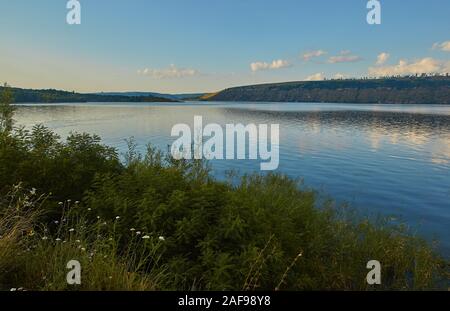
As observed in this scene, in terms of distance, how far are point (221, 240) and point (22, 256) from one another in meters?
3.74

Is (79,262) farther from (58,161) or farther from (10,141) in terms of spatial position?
(10,141)

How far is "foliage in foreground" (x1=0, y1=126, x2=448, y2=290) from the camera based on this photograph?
6148 millimetres

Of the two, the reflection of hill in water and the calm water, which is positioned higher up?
the reflection of hill in water

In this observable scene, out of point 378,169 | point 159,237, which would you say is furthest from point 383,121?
point 159,237

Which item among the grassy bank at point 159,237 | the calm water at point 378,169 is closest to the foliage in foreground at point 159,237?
the grassy bank at point 159,237

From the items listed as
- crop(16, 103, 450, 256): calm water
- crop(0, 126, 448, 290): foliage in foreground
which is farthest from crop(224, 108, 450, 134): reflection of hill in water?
crop(0, 126, 448, 290): foliage in foreground

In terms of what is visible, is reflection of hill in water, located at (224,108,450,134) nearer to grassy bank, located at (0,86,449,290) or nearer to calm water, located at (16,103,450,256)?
calm water, located at (16,103,450,256)

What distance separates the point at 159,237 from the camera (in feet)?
19.7

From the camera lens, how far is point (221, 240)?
23.6 ft

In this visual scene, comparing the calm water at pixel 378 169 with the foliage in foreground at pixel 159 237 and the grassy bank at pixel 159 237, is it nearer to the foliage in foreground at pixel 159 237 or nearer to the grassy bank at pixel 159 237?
the foliage in foreground at pixel 159 237

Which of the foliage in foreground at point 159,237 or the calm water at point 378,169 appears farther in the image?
the calm water at point 378,169

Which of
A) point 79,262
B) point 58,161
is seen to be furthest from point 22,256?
point 58,161

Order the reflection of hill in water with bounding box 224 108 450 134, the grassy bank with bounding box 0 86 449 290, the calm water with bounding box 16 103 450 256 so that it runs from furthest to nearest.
A: the reflection of hill in water with bounding box 224 108 450 134 → the calm water with bounding box 16 103 450 256 → the grassy bank with bounding box 0 86 449 290

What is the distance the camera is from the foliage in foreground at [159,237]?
6.15m
